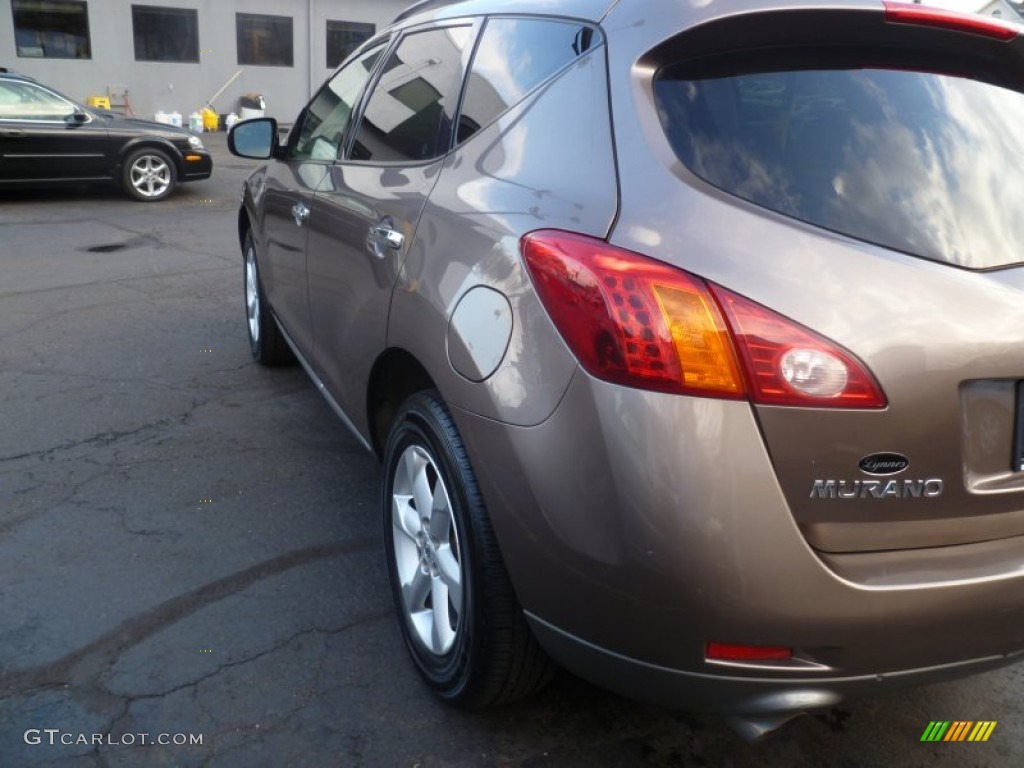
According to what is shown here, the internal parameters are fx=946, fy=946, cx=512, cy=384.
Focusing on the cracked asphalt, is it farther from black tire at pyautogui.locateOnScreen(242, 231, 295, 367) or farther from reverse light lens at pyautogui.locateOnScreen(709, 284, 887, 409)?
reverse light lens at pyautogui.locateOnScreen(709, 284, 887, 409)

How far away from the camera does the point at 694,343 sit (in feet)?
5.95

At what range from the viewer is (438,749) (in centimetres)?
245

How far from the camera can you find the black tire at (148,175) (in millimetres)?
11484

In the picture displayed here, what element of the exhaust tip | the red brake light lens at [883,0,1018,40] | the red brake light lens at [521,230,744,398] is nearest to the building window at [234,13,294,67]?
the red brake light lens at [883,0,1018,40]

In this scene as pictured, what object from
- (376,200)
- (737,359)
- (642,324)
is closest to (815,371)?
(737,359)

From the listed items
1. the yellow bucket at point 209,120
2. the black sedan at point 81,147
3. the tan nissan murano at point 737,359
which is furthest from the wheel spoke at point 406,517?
the yellow bucket at point 209,120

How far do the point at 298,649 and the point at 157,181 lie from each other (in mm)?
10238

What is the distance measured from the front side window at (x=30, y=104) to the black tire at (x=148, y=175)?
873 millimetres

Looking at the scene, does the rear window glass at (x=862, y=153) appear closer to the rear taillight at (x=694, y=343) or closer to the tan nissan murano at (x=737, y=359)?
the tan nissan murano at (x=737, y=359)

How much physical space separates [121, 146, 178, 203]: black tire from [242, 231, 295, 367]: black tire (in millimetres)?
6961

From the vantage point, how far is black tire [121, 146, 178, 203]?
11.5 metres

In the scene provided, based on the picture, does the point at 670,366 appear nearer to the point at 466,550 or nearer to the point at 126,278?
the point at 466,550

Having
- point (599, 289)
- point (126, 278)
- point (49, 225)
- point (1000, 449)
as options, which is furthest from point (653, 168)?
point (49, 225)

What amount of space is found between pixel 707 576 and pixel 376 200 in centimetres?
173
